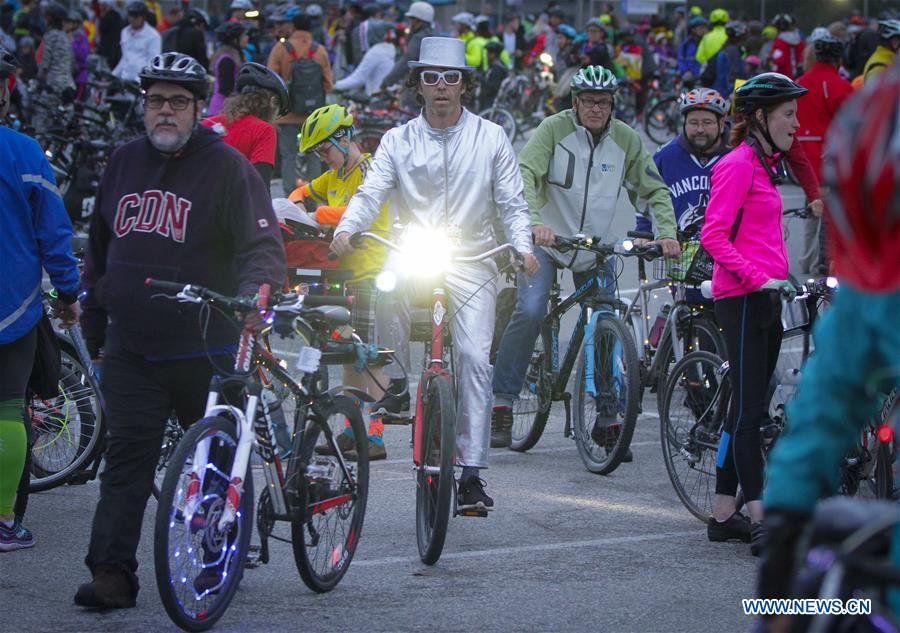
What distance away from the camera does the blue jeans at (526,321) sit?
8102 millimetres

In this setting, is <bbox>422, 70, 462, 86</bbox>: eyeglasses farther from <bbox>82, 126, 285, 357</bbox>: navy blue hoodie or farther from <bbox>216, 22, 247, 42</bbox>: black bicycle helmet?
<bbox>216, 22, 247, 42</bbox>: black bicycle helmet

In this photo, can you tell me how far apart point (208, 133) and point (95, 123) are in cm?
1405

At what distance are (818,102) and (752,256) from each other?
25.9 feet

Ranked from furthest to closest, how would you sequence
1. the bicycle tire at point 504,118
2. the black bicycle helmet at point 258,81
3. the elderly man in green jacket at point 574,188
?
the bicycle tire at point 504,118
the black bicycle helmet at point 258,81
the elderly man in green jacket at point 574,188

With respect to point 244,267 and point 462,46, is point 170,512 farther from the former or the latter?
point 462,46

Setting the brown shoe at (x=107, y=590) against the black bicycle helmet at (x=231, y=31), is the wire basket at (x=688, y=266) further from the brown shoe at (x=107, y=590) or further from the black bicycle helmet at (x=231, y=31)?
the black bicycle helmet at (x=231, y=31)

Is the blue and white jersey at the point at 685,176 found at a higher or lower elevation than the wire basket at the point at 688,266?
higher

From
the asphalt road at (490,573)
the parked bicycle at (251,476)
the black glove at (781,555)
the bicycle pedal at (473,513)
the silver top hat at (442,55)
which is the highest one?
the silver top hat at (442,55)

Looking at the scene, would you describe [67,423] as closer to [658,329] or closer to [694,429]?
[694,429]

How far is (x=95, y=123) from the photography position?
1892 cm

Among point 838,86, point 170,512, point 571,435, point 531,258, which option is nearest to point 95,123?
point 838,86

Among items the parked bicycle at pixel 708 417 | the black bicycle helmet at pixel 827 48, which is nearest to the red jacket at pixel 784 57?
the black bicycle helmet at pixel 827 48

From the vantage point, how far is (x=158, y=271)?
5270mm

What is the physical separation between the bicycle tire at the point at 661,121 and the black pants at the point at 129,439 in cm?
2233
